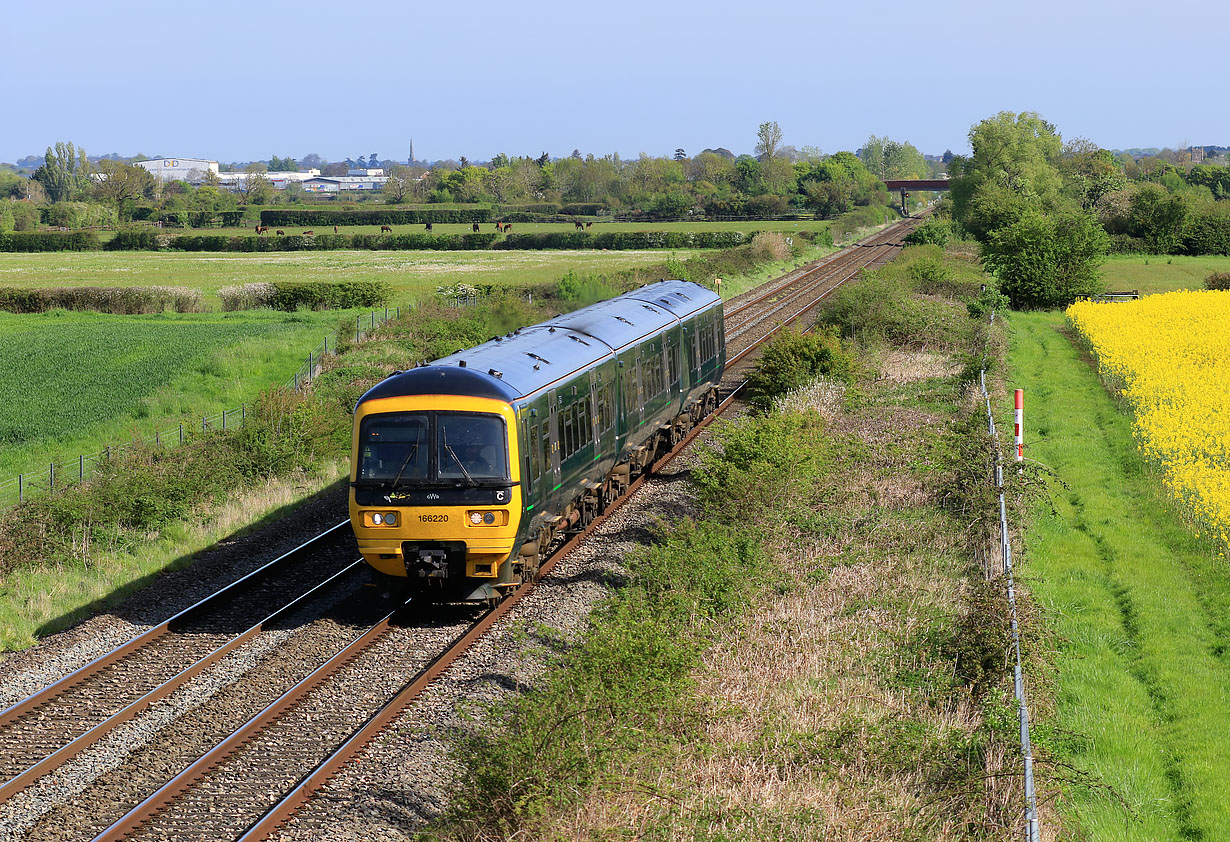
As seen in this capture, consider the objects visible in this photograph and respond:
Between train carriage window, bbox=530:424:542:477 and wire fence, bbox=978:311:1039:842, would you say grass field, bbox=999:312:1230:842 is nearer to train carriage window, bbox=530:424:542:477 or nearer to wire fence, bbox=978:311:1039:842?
wire fence, bbox=978:311:1039:842

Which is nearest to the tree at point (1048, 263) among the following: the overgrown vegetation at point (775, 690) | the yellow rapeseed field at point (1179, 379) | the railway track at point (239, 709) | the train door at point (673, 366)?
the yellow rapeseed field at point (1179, 379)

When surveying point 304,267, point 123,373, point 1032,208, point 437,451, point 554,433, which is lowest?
point 123,373

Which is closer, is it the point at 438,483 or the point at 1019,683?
the point at 1019,683

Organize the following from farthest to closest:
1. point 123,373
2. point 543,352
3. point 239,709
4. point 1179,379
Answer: point 123,373, point 1179,379, point 543,352, point 239,709

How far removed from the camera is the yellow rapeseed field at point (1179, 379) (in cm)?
1747

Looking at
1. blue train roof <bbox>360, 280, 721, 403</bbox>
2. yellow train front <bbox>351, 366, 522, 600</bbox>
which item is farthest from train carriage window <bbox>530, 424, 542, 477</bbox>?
yellow train front <bbox>351, 366, 522, 600</bbox>

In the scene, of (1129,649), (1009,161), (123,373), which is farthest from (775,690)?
(1009,161)

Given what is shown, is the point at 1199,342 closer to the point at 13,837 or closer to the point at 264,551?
the point at 264,551

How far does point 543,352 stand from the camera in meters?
16.2

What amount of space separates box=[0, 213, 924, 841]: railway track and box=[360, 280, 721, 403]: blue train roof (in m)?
2.69

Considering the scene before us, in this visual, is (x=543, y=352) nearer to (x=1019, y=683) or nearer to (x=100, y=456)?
(x=1019, y=683)

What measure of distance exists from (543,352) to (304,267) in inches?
2915

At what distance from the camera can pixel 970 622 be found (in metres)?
11.3

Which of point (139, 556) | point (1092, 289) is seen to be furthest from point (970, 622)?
point (1092, 289)
